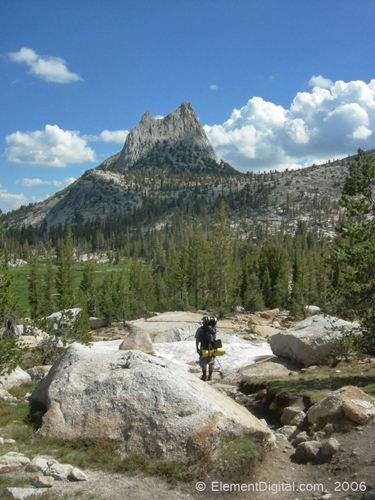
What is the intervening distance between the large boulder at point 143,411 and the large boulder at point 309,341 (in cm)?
1030

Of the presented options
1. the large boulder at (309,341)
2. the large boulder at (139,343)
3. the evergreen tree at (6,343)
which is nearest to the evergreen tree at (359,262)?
the large boulder at (309,341)

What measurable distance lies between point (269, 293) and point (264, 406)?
54690mm

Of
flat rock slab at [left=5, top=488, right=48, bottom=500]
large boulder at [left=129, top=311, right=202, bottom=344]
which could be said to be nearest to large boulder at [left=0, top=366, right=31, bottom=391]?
flat rock slab at [left=5, top=488, right=48, bottom=500]

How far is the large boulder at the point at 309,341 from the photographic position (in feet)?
61.1

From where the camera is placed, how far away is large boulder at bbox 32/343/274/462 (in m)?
8.00

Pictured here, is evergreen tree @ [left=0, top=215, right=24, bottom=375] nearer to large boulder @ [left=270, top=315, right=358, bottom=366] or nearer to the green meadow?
large boulder @ [left=270, top=315, right=358, bottom=366]

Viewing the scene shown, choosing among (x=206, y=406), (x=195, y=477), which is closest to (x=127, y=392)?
(x=206, y=406)

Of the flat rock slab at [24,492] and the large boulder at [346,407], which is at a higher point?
the flat rock slab at [24,492]

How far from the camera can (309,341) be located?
19.0 m

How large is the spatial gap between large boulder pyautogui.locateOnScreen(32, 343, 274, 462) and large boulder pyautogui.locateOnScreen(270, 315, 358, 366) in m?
10.3

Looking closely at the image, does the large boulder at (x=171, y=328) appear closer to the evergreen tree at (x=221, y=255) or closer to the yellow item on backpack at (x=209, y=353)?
the evergreen tree at (x=221, y=255)

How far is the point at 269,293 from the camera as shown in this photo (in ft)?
223

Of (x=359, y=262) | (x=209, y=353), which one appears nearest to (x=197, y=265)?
(x=209, y=353)

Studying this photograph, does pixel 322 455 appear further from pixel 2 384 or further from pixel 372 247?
pixel 2 384
